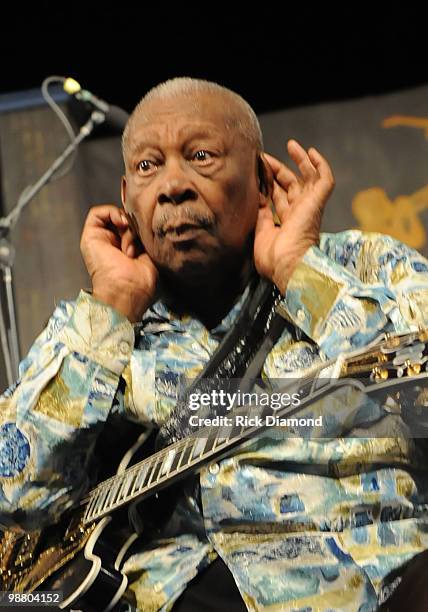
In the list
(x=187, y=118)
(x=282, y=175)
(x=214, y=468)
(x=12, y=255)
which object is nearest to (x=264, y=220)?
(x=282, y=175)

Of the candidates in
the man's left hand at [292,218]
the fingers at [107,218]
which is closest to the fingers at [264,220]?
the man's left hand at [292,218]

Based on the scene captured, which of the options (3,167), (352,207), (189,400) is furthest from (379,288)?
(3,167)

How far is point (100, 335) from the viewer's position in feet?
4.01

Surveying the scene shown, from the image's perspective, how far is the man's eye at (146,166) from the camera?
1.30 meters

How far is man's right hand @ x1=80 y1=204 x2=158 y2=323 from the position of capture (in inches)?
50.1

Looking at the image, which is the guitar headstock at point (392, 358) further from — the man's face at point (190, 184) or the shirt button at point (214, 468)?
the man's face at point (190, 184)

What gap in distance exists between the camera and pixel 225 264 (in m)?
1.31

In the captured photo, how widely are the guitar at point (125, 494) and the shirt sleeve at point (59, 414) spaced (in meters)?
0.05

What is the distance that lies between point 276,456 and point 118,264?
16.1 inches

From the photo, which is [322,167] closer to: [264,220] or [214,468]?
[264,220]

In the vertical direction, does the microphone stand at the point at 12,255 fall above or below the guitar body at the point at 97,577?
above

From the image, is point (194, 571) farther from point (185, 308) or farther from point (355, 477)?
point (185, 308)

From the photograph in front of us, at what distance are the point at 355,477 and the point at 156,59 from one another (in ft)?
2.83

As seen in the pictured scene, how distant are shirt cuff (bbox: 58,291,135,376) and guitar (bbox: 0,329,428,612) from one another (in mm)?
151
